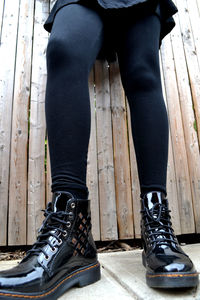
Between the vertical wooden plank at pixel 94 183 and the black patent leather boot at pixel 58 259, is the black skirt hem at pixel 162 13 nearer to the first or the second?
the vertical wooden plank at pixel 94 183

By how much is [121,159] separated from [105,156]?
0.08 metres

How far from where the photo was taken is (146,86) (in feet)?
2.57

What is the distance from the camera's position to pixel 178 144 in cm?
128

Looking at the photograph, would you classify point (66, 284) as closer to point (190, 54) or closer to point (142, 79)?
point (142, 79)

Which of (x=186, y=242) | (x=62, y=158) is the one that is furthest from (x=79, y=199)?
(x=186, y=242)

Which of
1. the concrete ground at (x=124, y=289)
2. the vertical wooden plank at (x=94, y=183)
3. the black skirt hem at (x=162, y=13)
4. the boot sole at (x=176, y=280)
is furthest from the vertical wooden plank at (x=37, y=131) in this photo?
the boot sole at (x=176, y=280)

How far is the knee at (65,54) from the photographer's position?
677 millimetres

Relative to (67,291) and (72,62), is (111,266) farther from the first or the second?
(72,62)

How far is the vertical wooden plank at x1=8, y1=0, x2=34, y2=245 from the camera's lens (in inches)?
42.5

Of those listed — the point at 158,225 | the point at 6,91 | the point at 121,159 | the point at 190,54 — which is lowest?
the point at 158,225

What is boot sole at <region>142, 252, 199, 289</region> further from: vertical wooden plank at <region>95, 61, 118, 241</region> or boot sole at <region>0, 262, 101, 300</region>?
vertical wooden plank at <region>95, 61, 118, 241</region>

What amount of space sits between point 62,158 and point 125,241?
2.42ft

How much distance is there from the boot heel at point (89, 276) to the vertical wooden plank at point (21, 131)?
1.86 feet

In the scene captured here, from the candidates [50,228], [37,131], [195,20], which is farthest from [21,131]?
[195,20]
